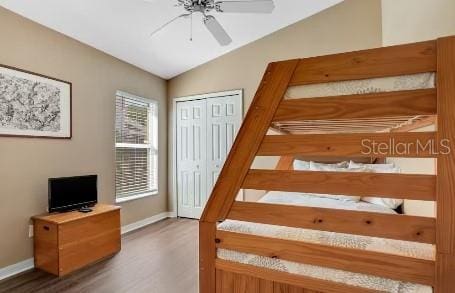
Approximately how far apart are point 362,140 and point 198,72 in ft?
12.7

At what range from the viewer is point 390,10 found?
2.86 meters

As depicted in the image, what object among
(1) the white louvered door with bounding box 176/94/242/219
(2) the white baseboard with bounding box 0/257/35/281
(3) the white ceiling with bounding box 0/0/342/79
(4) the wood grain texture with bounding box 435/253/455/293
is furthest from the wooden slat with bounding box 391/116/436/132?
(2) the white baseboard with bounding box 0/257/35/281

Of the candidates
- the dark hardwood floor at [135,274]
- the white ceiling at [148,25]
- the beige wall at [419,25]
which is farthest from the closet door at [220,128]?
the beige wall at [419,25]

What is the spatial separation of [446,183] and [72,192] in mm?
3282

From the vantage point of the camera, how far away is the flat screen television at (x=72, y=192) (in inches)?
109

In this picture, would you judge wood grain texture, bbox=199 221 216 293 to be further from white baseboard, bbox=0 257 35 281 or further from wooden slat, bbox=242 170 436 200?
white baseboard, bbox=0 257 35 281

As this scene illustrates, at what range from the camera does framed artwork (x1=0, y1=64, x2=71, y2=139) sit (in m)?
2.55

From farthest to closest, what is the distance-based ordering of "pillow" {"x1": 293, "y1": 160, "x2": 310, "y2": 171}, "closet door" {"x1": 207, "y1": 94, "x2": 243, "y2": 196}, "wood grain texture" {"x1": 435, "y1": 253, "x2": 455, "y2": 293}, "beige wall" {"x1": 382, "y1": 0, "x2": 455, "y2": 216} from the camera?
"closet door" {"x1": 207, "y1": 94, "x2": 243, "y2": 196}, "pillow" {"x1": 293, "y1": 160, "x2": 310, "y2": 171}, "beige wall" {"x1": 382, "y1": 0, "x2": 455, "y2": 216}, "wood grain texture" {"x1": 435, "y1": 253, "x2": 455, "y2": 293}

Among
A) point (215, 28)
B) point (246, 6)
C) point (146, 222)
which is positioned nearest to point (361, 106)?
point (246, 6)

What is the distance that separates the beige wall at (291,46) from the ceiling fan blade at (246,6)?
5.77 feet

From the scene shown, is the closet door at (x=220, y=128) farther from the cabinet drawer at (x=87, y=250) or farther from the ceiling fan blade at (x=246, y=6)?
the ceiling fan blade at (x=246, y=6)

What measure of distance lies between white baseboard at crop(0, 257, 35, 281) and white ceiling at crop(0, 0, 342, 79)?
2535mm

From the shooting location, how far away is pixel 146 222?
4.33 meters

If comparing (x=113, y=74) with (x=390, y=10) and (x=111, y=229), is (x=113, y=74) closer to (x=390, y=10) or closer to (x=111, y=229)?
(x=111, y=229)
